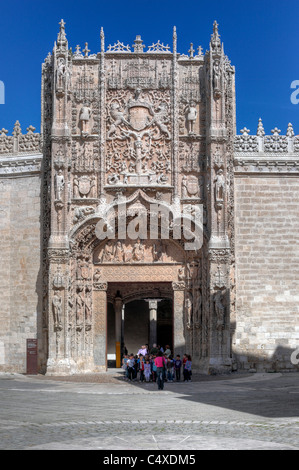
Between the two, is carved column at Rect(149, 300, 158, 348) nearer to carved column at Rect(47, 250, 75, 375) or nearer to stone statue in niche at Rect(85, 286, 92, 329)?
stone statue in niche at Rect(85, 286, 92, 329)

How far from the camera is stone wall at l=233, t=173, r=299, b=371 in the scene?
25.5 m

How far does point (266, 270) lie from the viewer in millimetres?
25891

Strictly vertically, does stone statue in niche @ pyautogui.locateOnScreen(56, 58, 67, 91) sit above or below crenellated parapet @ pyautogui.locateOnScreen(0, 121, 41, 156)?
above

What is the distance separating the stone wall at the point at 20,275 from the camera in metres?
25.9

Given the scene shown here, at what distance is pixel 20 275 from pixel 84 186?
13.4 ft

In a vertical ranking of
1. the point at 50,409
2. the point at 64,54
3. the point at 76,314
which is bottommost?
the point at 50,409

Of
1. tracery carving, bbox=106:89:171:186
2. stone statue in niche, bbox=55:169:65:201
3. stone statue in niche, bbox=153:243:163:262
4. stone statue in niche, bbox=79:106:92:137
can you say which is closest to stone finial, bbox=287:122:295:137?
tracery carving, bbox=106:89:171:186

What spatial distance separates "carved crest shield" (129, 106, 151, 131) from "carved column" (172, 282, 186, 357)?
5.95 metres

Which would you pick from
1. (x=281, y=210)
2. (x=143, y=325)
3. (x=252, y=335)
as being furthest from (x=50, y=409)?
(x=143, y=325)

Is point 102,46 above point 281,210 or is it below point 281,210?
above

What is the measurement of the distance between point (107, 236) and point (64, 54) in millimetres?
6799

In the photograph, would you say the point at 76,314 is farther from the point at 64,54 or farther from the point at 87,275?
the point at 64,54

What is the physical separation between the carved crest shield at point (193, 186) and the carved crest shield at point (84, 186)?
3655 mm

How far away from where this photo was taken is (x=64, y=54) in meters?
25.7
